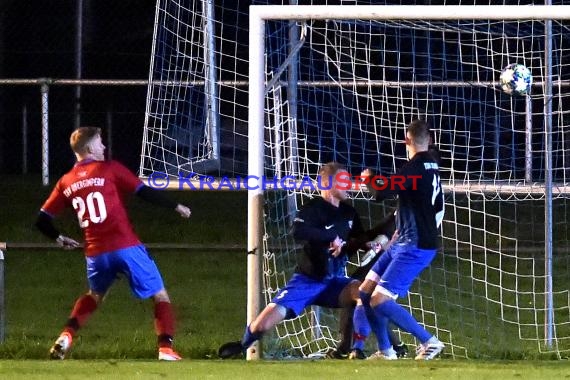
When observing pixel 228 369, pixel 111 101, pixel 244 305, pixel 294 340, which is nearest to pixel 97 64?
pixel 111 101

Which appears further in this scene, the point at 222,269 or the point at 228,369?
the point at 222,269

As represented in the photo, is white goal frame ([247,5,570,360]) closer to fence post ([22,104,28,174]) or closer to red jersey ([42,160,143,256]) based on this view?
A: red jersey ([42,160,143,256])

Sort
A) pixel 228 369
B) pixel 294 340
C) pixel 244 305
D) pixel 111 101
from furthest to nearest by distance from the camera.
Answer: pixel 111 101 < pixel 244 305 < pixel 294 340 < pixel 228 369

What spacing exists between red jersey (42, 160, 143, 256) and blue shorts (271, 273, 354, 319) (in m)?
1.06

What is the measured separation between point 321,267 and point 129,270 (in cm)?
124

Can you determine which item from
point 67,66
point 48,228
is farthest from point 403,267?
point 67,66

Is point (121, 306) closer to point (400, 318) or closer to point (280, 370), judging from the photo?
point (400, 318)

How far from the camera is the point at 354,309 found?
8.83m

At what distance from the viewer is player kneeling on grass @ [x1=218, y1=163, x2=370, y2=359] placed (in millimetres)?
8586

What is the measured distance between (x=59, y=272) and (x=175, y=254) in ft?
4.87

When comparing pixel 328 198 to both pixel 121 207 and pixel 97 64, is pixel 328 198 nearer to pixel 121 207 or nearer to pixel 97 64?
pixel 121 207

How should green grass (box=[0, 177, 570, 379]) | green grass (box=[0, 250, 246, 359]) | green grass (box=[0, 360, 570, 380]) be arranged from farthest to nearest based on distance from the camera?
green grass (box=[0, 250, 246, 359])
green grass (box=[0, 177, 570, 379])
green grass (box=[0, 360, 570, 380])

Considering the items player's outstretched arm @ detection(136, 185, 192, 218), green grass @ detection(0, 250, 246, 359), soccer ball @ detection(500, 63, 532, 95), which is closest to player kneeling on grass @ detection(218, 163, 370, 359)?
player's outstretched arm @ detection(136, 185, 192, 218)

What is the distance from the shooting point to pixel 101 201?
8.58m
